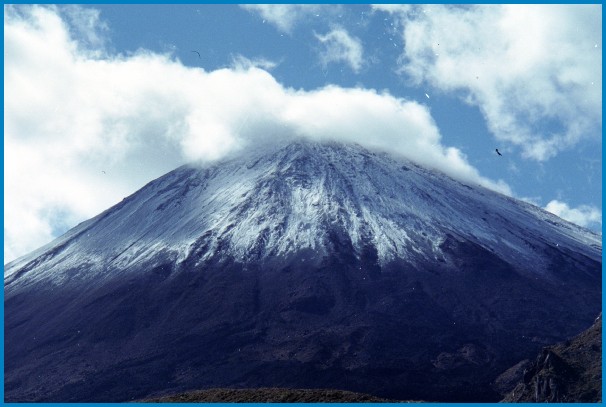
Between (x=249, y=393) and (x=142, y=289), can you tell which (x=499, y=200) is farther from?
(x=249, y=393)

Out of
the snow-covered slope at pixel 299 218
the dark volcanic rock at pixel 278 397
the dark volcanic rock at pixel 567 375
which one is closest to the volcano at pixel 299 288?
the snow-covered slope at pixel 299 218

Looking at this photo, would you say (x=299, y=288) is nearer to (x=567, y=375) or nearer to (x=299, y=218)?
(x=299, y=218)

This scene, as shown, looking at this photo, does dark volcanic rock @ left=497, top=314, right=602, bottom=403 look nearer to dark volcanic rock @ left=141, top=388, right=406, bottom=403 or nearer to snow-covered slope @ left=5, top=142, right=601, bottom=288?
dark volcanic rock @ left=141, top=388, right=406, bottom=403

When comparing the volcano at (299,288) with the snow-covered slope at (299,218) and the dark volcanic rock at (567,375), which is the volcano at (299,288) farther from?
the dark volcanic rock at (567,375)

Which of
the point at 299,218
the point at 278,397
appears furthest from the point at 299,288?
the point at 278,397

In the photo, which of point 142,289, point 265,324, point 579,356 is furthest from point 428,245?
point 579,356
